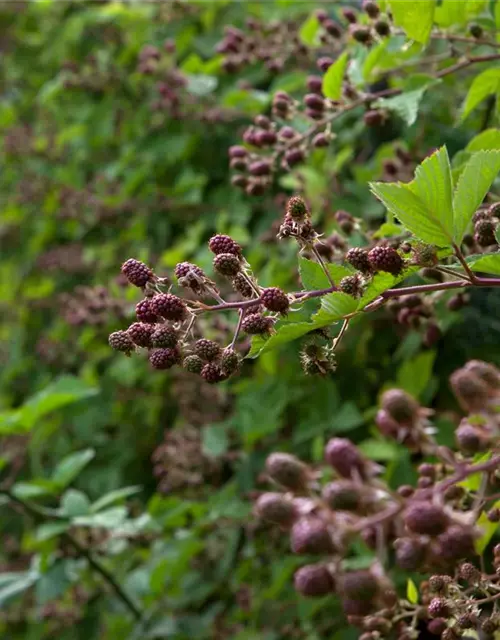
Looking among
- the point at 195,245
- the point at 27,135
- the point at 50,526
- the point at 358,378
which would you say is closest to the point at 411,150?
the point at 358,378

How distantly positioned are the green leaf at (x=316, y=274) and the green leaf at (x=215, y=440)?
4.42 ft

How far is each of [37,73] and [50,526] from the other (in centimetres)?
277

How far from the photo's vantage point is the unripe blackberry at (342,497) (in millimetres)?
1232

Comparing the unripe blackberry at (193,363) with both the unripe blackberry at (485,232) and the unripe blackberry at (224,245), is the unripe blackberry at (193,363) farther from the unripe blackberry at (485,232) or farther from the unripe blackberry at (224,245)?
the unripe blackberry at (485,232)

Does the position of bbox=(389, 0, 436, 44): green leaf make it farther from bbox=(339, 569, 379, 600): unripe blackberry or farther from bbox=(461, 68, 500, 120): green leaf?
bbox=(339, 569, 379, 600): unripe blackberry

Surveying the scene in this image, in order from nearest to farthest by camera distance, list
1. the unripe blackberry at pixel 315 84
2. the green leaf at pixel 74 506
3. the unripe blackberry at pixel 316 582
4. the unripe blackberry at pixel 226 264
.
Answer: the unripe blackberry at pixel 226 264, the unripe blackberry at pixel 316 582, the unripe blackberry at pixel 315 84, the green leaf at pixel 74 506

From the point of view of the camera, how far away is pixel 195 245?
2.86 metres

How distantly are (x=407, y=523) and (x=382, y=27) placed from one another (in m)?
0.97

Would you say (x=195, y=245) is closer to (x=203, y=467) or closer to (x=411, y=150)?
(x=203, y=467)

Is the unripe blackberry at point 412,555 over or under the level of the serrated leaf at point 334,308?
under

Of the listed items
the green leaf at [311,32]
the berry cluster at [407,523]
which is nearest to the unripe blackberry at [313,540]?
the berry cluster at [407,523]

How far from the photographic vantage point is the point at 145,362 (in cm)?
299

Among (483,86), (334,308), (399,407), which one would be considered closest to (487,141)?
(483,86)

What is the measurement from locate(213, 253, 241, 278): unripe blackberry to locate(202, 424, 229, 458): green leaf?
4.52 feet
